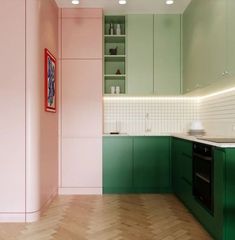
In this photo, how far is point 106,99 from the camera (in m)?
5.01

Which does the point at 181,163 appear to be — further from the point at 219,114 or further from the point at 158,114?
the point at 158,114

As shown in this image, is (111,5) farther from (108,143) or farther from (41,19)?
(108,143)

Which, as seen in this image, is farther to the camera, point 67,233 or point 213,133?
point 213,133

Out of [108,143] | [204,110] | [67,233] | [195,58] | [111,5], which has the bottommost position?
[67,233]

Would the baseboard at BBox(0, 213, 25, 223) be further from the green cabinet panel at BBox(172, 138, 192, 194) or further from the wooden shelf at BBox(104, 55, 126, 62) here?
the wooden shelf at BBox(104, 55, 126, 62)

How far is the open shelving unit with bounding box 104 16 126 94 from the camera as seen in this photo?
4.85 meters

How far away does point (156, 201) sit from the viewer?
13.5 feet

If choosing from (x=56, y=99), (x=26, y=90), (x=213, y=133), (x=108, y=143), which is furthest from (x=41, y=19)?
(x=213, y=133)

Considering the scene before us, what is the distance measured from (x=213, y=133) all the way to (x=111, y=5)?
2324 millimetres

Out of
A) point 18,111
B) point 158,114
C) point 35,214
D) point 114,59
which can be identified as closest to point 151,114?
point 158,114

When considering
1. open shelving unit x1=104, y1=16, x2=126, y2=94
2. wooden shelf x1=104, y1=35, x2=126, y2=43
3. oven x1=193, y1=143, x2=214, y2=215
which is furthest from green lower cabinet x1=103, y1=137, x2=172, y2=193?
wooden shelf x1=104, y1=35, x2=126, y2=43

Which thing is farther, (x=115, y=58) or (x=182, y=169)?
(x=115, y=58)

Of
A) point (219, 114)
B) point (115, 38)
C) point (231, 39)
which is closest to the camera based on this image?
point (231, 39)

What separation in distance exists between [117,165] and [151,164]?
19.7 inches
